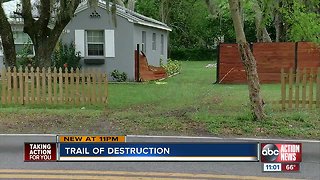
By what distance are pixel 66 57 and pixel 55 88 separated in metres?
8.96

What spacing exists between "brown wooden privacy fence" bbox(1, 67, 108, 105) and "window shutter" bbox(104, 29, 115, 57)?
8.95 meters

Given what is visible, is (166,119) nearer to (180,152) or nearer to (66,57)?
(180,152)

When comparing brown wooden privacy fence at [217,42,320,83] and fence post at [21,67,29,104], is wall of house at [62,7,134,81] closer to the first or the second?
brown wooden privacy fence at [217,42,320,83]

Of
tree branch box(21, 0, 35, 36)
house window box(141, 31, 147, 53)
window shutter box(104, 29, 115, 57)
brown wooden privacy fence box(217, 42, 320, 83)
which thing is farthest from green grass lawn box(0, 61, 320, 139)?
house window box(141, 31, 147, 53)

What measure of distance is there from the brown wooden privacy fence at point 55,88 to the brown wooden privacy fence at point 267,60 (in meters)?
9.75

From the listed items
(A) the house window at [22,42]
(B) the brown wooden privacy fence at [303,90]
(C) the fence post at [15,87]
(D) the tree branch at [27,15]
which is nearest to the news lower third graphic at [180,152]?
(B) the brown wooden privacy fence at [303,90]

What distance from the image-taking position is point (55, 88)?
12953mm

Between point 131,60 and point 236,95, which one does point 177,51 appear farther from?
point 236,95

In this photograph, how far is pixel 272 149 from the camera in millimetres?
3771

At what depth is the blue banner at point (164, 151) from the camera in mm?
4012

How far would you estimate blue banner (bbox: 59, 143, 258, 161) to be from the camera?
158 inches

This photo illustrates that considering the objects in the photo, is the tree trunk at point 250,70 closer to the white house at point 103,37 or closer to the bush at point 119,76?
the white house at point 103,37

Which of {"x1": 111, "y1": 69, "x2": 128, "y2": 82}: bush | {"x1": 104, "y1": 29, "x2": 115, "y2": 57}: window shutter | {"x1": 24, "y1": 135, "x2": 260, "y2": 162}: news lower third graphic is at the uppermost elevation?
{"x1": 104, "y1": 29, "x2": 115, "y2": 57}: window shutter

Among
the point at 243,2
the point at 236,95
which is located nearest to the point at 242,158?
the point at 243,2
